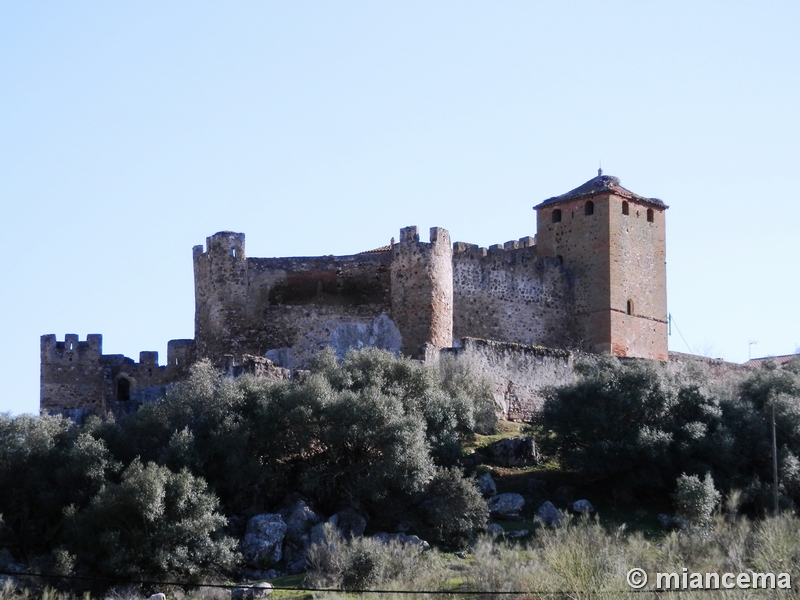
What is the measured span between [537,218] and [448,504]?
19595 millimetres

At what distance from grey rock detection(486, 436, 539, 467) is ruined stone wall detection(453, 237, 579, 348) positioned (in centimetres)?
933

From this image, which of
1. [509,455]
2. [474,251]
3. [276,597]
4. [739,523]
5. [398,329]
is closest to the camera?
[276,597]

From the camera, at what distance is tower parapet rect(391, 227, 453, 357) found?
38.7 m

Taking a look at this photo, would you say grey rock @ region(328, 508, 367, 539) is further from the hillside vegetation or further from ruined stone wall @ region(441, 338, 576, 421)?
ruined stone wall @ region(441, 338, 576, 421)

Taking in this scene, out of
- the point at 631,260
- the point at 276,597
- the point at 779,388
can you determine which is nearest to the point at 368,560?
the point at 276,597

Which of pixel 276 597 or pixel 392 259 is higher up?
pixel 392 259

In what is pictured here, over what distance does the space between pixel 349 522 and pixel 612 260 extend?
18.5 metres

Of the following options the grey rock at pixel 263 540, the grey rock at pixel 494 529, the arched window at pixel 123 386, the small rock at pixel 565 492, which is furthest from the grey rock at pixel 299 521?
the arched window at pixel 123 386

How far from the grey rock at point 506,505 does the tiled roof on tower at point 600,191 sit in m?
16.8

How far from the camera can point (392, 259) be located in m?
39.9

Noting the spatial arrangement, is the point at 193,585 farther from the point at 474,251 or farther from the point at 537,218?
the point at 537,218

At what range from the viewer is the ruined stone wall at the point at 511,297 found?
1674 inches

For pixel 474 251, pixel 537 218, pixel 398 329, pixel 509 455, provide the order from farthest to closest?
pixel 537 218 < pixel 474 251 < pixel 398 329 < pixel 509 455

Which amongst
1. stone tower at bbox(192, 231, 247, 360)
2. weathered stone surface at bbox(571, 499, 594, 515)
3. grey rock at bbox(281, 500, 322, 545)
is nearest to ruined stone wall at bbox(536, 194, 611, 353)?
stone tower at bbox(192, 231, 247, 360)
